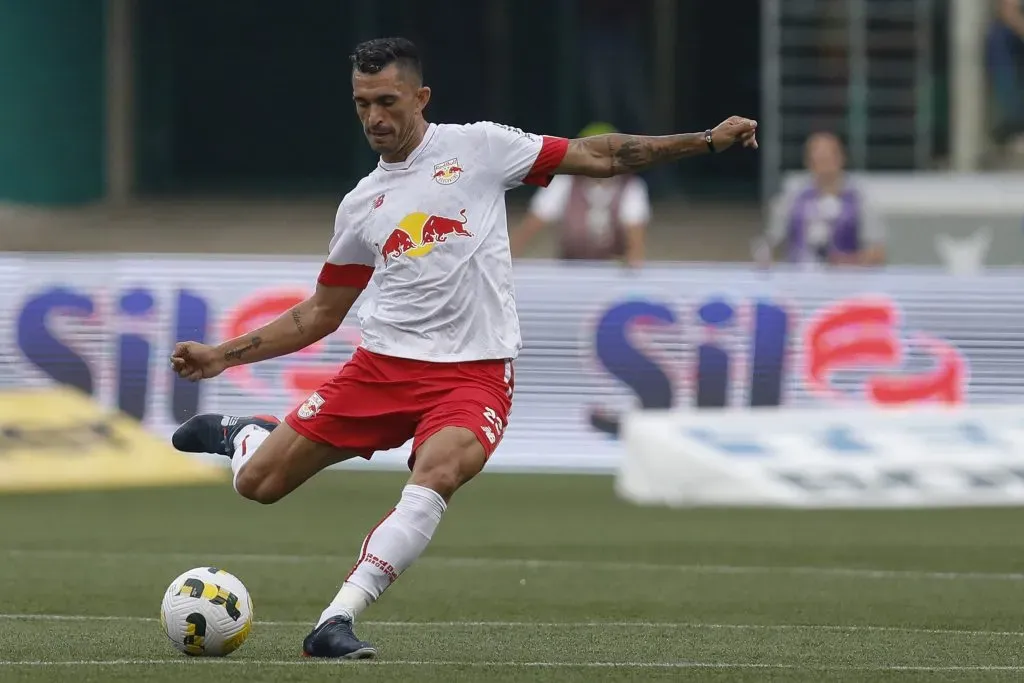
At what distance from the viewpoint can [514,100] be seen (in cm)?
2558

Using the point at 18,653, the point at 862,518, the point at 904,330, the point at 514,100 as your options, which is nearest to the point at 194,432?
the point at 18,653

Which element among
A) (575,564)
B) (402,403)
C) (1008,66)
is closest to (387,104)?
(402,403)

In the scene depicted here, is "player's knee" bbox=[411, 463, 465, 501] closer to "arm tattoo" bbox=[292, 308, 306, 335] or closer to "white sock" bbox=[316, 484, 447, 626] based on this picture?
"white sock" bbox=[316, 484, 447, 626]

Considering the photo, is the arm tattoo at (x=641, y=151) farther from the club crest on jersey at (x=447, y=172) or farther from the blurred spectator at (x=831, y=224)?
the blurred spectator at (x=831, y=224)

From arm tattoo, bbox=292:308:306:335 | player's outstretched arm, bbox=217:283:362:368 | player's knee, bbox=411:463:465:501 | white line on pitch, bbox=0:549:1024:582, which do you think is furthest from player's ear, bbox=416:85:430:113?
white line on pitch, bbox=0:549:1024:582

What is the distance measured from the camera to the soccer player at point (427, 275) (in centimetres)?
758

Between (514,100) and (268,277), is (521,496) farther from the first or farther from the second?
(514,100)

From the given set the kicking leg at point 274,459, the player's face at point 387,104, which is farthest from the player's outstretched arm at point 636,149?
the kicking leg at point 274,459

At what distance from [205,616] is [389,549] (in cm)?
68

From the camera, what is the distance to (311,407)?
25.6ft

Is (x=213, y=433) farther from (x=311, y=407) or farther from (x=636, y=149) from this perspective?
(x=636, y=149)

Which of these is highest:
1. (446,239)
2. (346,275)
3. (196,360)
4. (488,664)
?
(446,239)

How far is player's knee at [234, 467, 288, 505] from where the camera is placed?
7.85m

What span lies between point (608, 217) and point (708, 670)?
902cm
